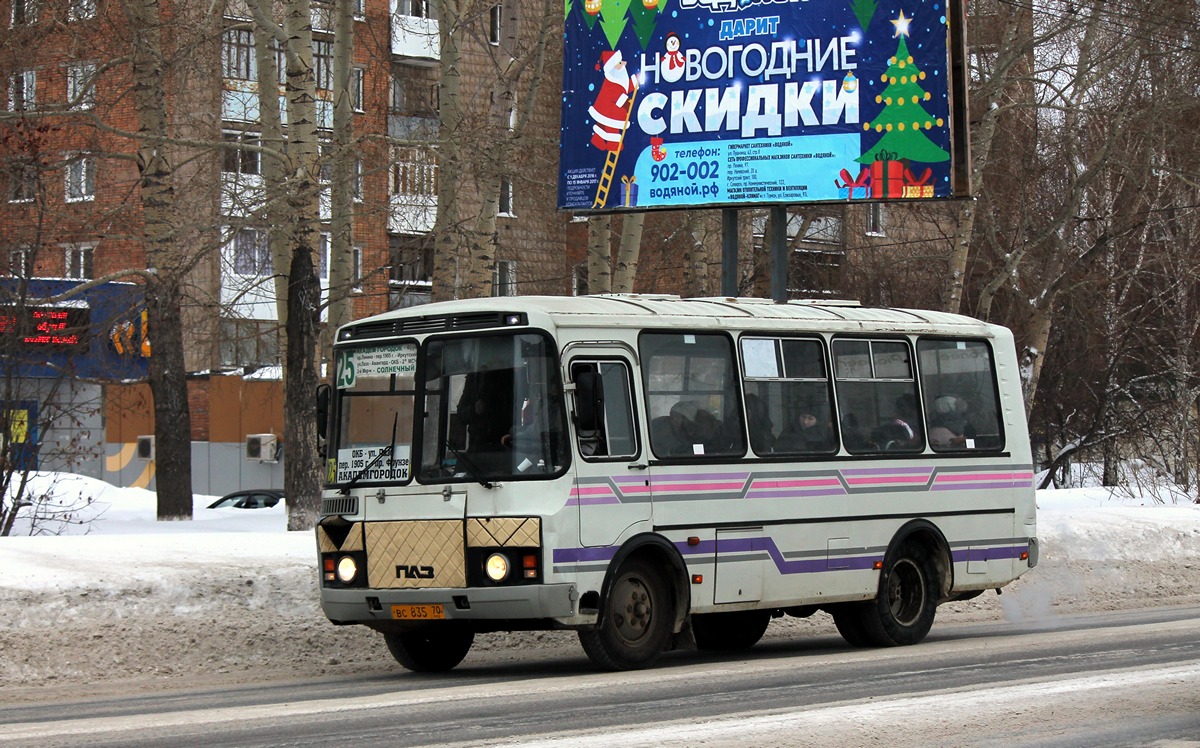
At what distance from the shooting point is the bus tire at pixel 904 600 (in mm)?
15062

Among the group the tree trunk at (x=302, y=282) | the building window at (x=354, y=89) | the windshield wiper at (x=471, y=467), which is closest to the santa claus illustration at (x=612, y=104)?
the building window at (x=354, y=89)

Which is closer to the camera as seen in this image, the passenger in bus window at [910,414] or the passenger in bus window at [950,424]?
the passenger in bus window at [910,414]

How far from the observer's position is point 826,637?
1692cm

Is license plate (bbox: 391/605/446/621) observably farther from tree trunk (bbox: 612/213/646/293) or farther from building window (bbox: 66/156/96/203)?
tree trunk (bbox: 612/213/646/293)

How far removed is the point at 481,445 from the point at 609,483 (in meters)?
0.96

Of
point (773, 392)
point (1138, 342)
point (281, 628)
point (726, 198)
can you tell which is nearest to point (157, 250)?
point (726, 198)

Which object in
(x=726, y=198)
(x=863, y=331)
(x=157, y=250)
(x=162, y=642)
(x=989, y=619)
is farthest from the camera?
(x=157, y=250)

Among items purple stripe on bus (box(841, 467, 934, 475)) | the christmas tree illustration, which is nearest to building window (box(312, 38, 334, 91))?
the christmas tree illustration

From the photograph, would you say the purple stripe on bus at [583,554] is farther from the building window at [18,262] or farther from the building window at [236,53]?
the building window at [236,53]

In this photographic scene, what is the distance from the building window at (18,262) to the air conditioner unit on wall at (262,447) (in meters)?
24.8

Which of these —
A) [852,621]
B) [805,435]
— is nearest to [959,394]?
[805,435]

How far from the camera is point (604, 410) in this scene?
12.8 meters

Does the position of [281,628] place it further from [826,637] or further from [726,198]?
[726,198]

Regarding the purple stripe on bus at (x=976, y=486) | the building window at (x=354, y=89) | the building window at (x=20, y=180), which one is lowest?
the purple stripe on bus at (x=976, y=486)
